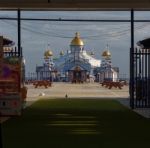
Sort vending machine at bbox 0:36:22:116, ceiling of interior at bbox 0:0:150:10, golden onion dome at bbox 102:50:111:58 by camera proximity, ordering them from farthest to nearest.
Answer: golden onion dome at bbox 102:50:111:58
ceiling of interior at bbox 0:0:150:10
vending machine at bbox 0:36:22:116

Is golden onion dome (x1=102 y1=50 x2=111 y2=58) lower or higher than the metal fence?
higher

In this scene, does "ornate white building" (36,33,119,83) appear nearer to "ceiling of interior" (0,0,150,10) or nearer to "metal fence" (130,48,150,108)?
"metal fence" (130,48,150,108)

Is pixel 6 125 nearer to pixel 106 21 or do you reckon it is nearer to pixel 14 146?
pixel 14 146

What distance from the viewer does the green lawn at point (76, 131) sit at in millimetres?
14117

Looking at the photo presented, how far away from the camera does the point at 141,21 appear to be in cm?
3112

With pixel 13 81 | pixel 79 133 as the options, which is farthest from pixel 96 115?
pixel 79 133

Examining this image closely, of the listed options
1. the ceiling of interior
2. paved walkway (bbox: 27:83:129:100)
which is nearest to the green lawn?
the ceiling of interior

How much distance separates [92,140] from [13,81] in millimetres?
9116

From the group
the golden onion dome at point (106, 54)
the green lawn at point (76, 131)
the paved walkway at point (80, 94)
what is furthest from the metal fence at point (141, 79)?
the golden onion dome at point (106, 54)

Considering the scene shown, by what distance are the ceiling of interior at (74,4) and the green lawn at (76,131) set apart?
4.37 metres

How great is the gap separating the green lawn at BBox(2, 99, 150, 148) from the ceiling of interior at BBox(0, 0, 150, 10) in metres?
4.37

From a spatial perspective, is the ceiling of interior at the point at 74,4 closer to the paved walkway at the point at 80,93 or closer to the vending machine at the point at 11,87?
the vending machine at the point at 11,87

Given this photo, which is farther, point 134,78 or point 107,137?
point 134,78

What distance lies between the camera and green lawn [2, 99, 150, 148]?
46.3 feet
